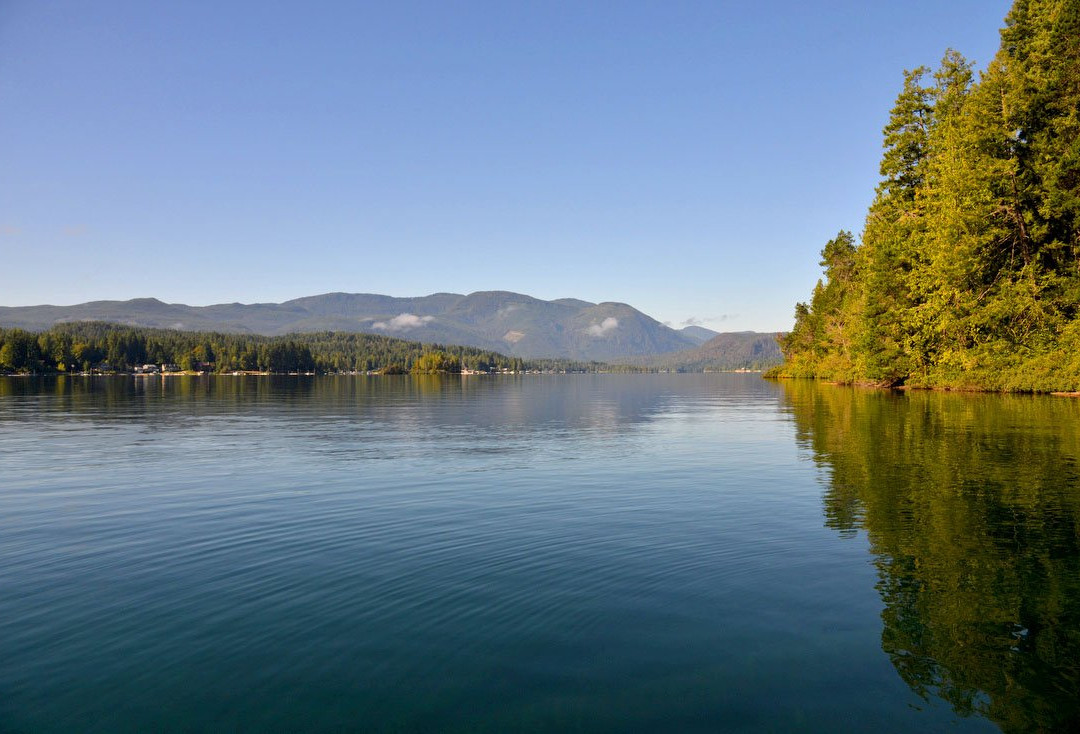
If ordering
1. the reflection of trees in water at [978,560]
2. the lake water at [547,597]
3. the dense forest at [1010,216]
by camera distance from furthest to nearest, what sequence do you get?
the dense forest at [1010,216] → the reflection of trees in water at [978,560] → the lake water at [547,597]

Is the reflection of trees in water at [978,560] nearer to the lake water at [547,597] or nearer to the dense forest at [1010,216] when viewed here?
the lake water at [547,597]

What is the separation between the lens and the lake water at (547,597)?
888cm

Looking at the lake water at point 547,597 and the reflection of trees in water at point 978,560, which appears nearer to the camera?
the lake water at point 547,597

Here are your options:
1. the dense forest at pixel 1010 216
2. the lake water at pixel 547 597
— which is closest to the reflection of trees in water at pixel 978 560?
the lake water at pixel 547 597

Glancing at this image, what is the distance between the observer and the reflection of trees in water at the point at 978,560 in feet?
30.3

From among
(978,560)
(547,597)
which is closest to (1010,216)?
(978,560)

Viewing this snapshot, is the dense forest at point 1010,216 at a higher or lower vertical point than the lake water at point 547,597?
higher

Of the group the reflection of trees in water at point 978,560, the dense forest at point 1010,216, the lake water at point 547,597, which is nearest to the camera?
the lake water at point 547,597

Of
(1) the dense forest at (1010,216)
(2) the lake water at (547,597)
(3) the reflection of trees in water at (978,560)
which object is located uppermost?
(1) the dense forest at (1010,216)

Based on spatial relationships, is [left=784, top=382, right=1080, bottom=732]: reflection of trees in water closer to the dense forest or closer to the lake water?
the lake water

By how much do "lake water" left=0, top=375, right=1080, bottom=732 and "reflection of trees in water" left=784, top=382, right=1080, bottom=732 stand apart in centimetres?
7

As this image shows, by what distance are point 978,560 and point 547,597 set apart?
9857 millimetres

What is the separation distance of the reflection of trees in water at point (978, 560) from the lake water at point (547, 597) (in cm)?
7

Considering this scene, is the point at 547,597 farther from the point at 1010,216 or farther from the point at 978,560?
the point at 1010,216
